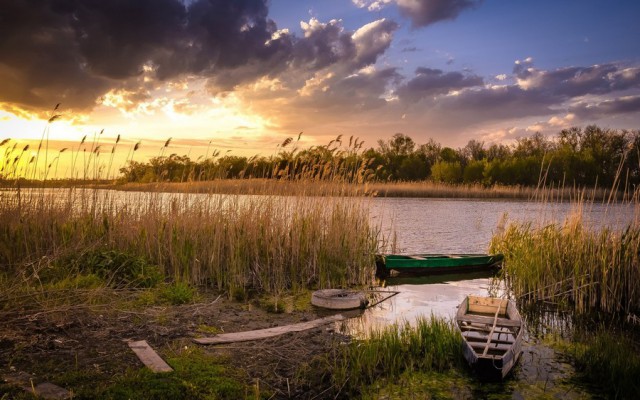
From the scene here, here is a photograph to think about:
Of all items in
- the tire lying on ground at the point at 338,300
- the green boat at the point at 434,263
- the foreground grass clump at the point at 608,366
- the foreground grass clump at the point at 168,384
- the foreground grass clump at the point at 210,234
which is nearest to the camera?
the foreground grass clump at the point at 168,384

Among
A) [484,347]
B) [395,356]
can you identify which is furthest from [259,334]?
[484,347]

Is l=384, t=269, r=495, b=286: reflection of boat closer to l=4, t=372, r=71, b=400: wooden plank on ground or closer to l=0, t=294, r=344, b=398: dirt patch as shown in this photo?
l=0, t=294, r=344, b=398: dirt patch

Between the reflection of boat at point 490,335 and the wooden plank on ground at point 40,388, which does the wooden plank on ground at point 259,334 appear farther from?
the reflection of boat at point 490,335

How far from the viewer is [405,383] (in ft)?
18.6

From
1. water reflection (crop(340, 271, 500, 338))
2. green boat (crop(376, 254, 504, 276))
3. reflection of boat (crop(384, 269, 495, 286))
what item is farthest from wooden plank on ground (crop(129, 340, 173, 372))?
green boat (crop(376, 254, 504, 276))

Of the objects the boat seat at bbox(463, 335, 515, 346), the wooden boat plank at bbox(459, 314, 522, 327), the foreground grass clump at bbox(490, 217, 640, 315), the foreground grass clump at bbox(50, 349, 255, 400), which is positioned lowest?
the foreground grass clump at bbox(50, 349, 255, 400)

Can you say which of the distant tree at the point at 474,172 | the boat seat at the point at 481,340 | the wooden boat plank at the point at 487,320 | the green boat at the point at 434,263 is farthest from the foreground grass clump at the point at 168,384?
the distant tree at the point at 474,172

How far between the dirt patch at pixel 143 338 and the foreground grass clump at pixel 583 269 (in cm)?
515

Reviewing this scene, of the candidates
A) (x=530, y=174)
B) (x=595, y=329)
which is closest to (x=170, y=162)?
(x=595, y=329)

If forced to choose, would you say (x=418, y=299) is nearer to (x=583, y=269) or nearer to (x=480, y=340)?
(x=583, y=269)

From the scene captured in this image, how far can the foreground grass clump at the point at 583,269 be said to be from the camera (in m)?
9.14

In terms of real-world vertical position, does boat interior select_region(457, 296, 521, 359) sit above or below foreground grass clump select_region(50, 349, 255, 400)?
above

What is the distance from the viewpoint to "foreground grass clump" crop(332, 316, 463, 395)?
5.64 m

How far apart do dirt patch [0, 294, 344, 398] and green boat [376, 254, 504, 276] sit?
5093mm
